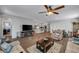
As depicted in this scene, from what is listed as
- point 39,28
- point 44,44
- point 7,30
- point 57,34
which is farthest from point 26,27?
point 57,34

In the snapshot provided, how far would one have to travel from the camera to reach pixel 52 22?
218cm

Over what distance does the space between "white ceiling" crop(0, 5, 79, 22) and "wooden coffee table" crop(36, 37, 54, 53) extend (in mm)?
399

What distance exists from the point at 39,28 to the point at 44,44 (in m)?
0.32

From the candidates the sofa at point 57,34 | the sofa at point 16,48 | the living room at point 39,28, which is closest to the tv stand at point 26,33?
the living room at point 39,28

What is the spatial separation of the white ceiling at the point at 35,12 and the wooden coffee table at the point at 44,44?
1.31 ft

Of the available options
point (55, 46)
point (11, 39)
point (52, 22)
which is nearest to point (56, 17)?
point (52, 22)

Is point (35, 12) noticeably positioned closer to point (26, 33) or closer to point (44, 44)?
point (26, 33)

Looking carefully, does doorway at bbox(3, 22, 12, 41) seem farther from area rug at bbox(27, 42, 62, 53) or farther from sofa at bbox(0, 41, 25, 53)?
area rug at bbox(27, 42, 62, 53)

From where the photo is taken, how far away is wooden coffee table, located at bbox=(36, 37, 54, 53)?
2117mm

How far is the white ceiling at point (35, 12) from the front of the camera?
210 centimetres

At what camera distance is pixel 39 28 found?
2.20m

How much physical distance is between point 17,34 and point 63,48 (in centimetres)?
91

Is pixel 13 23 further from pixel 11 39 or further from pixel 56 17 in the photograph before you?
pixel 56 17
